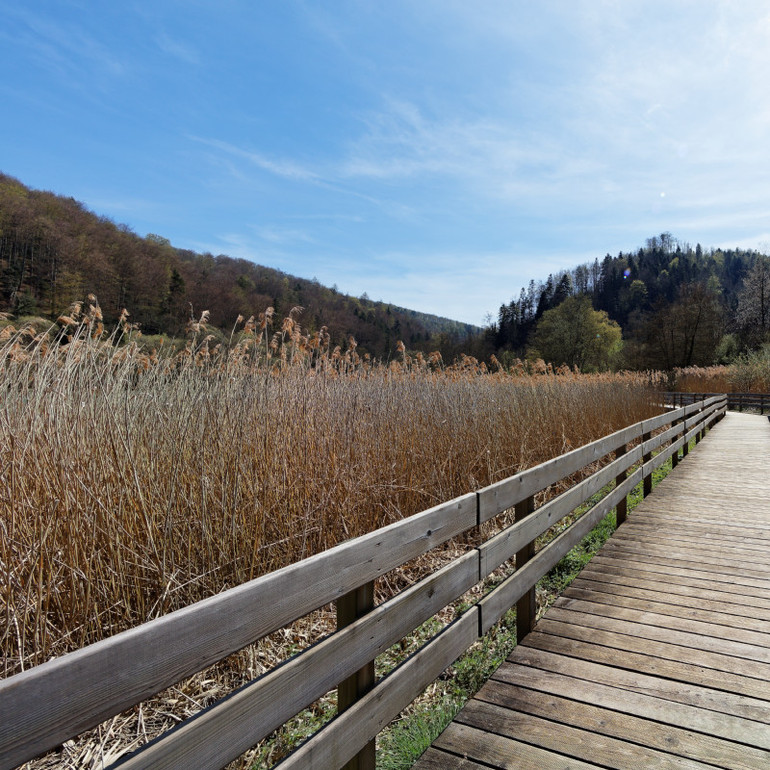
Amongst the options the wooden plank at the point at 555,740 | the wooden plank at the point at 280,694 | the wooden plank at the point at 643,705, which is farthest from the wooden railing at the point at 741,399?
the wooden plank at the point at 280,694

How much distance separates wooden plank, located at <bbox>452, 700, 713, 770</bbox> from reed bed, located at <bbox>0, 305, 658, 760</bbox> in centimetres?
133

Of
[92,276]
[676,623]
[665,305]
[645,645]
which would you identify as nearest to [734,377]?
[665,305]

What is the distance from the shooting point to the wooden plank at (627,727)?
1780mm

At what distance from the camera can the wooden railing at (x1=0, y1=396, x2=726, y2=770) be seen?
2.72ft

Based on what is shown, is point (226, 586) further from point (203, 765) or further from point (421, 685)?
point (203, 765)

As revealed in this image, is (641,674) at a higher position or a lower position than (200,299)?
lower

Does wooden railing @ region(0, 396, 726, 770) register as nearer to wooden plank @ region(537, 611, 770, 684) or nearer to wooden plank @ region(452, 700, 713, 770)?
wooden plank @ region(452, 700, 713, 770)

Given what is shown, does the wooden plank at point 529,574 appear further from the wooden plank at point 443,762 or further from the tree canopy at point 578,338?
the tree canopy at point 578,338

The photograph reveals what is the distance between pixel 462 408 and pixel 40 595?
4282 millimetres

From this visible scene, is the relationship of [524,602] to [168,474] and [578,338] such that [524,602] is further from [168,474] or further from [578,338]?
[578,338]

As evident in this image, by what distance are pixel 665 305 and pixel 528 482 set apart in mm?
42315

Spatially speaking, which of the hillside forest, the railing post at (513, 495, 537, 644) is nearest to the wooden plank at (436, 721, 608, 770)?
the railing post at (513, 495, 537, 644)

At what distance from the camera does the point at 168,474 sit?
2811 mm

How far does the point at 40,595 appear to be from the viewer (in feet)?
6.62
